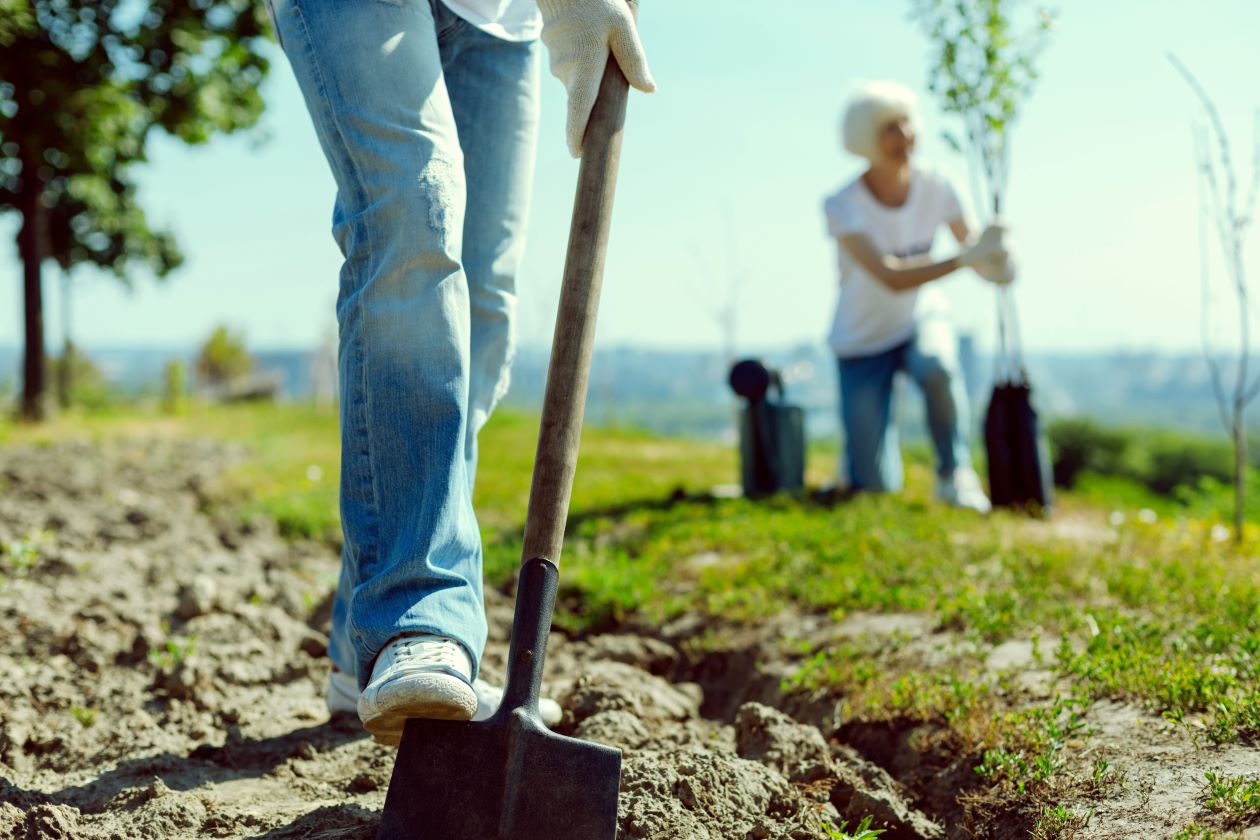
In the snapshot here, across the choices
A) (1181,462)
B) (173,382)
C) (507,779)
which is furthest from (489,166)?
(173,382)

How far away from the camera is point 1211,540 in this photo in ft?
15.8

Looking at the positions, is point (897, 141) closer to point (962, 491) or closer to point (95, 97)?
point (962, 491)

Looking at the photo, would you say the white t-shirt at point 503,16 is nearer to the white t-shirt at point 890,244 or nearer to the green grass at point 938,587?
the green grass at point 938,587

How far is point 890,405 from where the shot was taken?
20.1ft

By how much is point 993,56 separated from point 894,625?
4.14m

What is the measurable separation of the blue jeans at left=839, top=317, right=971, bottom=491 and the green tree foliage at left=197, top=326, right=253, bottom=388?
3095cm

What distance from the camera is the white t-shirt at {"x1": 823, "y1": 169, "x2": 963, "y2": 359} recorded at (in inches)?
234

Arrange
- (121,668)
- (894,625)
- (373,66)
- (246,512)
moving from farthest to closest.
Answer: (246,512) < (894,625) < (121,668) < (373,66)

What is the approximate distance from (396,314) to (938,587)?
6.72 ft

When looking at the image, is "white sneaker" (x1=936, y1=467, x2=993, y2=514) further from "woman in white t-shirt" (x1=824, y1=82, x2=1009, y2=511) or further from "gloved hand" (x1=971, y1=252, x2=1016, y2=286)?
"gloved hand" (x1=971, y1=252, x2=1016, y2=286)

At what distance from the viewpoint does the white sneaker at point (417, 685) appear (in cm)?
173

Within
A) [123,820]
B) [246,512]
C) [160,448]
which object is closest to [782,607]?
[123,820]

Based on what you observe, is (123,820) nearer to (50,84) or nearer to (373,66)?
(373,66)

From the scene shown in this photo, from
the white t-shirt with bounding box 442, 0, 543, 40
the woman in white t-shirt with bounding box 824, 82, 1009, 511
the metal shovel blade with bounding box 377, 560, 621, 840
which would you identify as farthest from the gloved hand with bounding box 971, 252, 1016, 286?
the metal shovel blade with bounding box 377, 560, 621, 840
